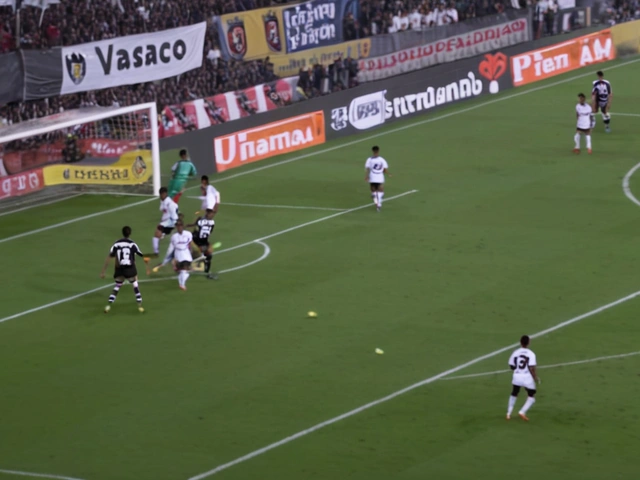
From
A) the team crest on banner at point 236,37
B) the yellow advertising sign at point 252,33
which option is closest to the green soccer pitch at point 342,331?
the team crest on banner at point 236,37

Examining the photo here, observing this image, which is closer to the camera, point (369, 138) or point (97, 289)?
point (97, 289)

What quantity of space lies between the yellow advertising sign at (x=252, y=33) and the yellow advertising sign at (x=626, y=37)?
55.3ft

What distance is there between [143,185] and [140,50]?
655 centimetres

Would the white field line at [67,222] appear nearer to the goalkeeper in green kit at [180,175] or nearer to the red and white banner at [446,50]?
the goalkeeper in green kit at [180,175]

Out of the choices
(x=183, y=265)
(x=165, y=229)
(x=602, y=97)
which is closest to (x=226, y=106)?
(x=602, y=97)

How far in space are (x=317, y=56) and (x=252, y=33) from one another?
324cm

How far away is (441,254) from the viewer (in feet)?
104

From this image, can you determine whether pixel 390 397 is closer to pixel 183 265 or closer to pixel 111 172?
pixel 183 265

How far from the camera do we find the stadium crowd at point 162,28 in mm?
42312

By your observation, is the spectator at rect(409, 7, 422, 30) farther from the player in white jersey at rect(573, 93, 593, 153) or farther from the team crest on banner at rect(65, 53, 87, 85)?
the team crest on banner at rect(65, 53, 87, 85)

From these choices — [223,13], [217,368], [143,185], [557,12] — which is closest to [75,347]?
[217,368]

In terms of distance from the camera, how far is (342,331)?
2609cm

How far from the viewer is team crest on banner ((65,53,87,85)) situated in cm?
4178

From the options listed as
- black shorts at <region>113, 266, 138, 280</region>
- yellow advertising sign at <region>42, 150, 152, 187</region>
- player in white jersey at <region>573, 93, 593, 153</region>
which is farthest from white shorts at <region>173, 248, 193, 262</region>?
player in white jersey at <region>573, 93, 593, 153</region>
